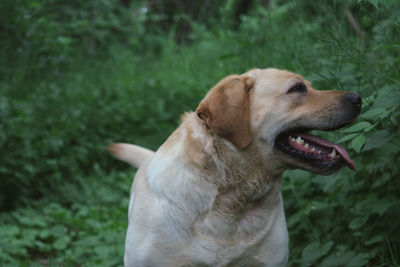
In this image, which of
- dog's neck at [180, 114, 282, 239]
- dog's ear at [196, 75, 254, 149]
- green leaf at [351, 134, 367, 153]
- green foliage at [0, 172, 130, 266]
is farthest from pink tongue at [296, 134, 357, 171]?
green foliage at [0, 172, 130, 266]

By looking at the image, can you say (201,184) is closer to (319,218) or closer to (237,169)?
(237,169)

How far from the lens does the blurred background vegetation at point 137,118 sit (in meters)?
3.38

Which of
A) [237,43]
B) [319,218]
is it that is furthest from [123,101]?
[319,218]

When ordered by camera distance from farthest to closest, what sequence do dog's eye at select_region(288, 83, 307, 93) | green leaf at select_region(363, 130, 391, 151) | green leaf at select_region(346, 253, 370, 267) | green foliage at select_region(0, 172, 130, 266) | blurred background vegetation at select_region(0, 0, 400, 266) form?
green foliage at select_region(0, 172, 130, 266), blurred background vegetation at select_region(0, 0, 400, 266), green leaf at select_region(346, 253, 370, 267), dog's eye at select_region(288, 83, 307, 93), green leaf at select_region(363, 130, 391, 151)

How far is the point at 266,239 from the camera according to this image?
2953 mm

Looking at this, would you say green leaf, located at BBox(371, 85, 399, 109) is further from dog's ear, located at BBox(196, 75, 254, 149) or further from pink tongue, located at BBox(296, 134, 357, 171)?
dog's ear, located at BBox(196, 75, 254, 149)

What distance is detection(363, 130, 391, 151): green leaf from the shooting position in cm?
273

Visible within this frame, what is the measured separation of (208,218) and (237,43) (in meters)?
2.81

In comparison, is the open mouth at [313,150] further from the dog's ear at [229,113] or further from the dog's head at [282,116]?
the dog's ear at [229,113]

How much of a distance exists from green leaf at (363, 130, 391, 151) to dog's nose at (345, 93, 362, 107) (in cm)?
19

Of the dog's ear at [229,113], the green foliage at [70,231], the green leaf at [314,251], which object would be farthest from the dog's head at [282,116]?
the green foliage at [70,231]

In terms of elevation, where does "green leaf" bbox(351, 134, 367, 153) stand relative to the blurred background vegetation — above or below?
above

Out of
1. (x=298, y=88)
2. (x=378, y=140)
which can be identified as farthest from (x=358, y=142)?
(x=298, y=88)

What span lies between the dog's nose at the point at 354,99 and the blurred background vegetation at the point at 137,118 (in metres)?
0.09
